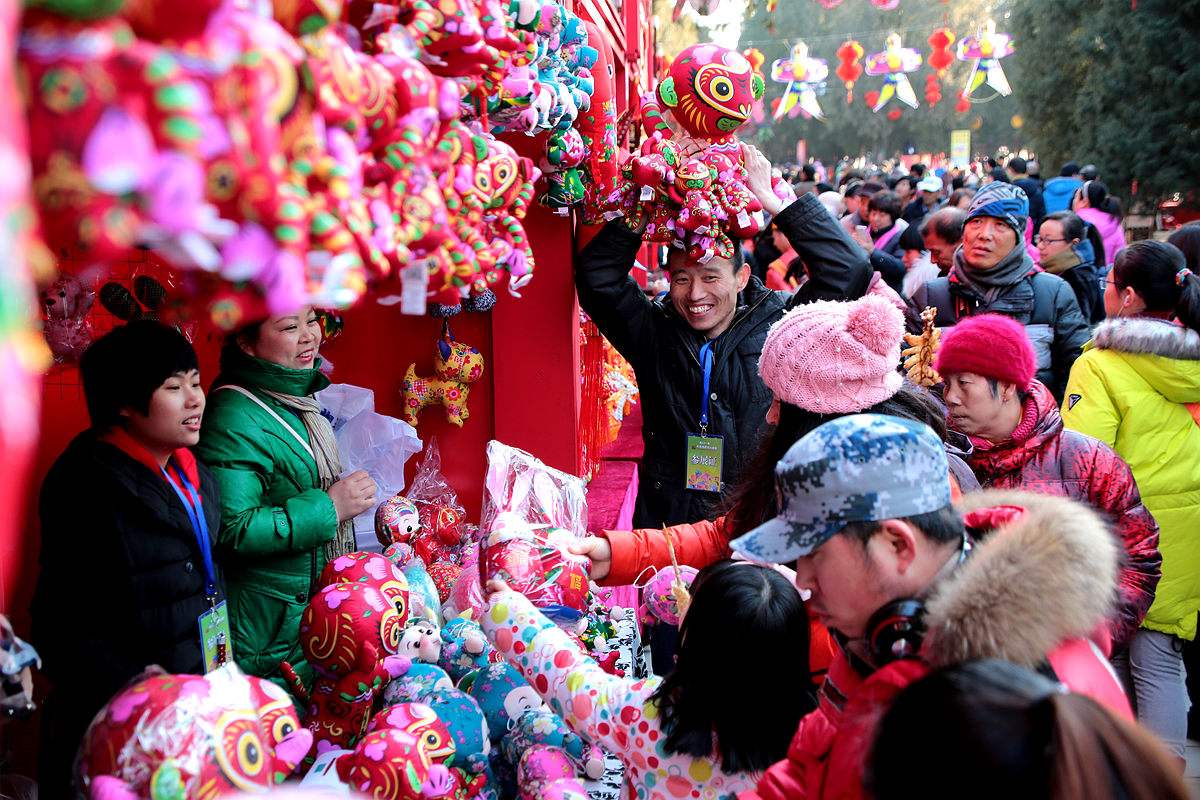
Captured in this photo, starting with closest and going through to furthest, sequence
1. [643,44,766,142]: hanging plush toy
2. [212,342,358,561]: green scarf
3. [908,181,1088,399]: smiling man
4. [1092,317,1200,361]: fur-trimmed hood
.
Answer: [212,342,358,561]: green scarf < [643,44,766,142]: hanging plush toy < [1092,317,1200,361]: fur-trimmed hood < [908,181,1088,399]: smiling man

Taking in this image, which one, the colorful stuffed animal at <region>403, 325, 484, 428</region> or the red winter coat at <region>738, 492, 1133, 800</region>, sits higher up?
the colorful stuffed animal at <region>403, 325, 484, 428</region>

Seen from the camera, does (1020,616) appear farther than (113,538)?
No

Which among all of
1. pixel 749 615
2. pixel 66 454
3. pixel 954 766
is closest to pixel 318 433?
pixel 66 454

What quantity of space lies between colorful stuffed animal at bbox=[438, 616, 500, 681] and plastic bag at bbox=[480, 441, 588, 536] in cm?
53

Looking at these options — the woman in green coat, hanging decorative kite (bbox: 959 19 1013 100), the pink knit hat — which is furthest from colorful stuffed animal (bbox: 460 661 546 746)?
hanging decorative kite (bbox: 959 19 1013 100)

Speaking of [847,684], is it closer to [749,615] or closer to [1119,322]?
[749,615]

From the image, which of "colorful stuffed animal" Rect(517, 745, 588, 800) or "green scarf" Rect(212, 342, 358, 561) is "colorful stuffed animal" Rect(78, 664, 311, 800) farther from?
"green scarf" Rect(212, 342, 358, 561)

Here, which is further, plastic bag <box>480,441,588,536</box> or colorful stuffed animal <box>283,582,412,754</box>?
plastic bag <box>480,441,588,536</box>

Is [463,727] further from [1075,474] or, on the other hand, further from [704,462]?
[1075,474]

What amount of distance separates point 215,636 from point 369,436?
1.12m

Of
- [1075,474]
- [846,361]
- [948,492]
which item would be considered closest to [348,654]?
[846,361]

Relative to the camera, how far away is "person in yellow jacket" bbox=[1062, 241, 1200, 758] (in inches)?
135

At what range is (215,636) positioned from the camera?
2.32m

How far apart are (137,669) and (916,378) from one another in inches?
94.6
